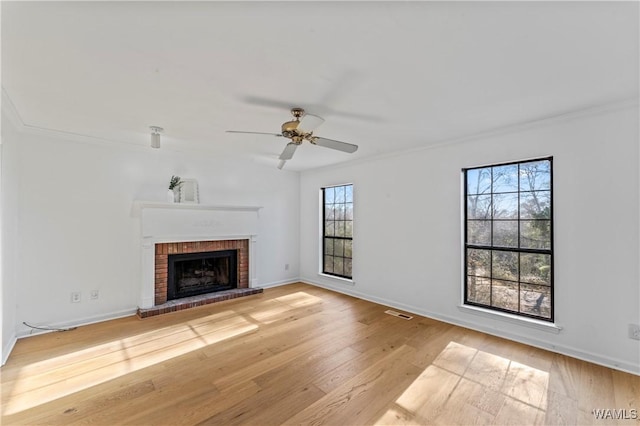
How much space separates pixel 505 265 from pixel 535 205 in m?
0.76

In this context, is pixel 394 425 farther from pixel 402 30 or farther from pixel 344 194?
pixel 344 194

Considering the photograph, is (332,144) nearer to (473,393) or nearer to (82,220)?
(473,393)

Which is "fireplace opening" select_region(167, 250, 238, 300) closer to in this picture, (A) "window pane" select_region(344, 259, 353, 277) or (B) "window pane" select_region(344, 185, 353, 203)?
(A) "window pane" select_region(344, 259, 353, 277)

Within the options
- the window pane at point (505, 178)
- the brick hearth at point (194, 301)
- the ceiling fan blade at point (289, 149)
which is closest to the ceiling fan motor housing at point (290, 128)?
the ceiling fan blade at point (289, 149)

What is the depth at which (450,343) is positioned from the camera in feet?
10.2

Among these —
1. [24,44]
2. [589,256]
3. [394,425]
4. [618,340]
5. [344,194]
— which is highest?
[24,44]

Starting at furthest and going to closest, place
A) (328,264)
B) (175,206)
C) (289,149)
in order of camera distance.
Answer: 1. (328,264)
2. (175,206)
3. (289,149)

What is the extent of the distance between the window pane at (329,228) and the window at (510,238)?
99.3 inches

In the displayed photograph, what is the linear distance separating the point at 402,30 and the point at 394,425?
2.47 meters

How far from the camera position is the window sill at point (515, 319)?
2.92 metres

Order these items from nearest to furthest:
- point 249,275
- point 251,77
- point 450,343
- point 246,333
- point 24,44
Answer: point 24,44 < point 251,77 < point 450,343 < point 246,333 < point 249,275

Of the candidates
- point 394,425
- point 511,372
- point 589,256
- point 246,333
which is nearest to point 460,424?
point 394,425

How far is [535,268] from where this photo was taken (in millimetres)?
3121

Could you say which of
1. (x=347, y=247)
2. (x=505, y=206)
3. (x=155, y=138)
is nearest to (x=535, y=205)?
(x=505, y=206)
